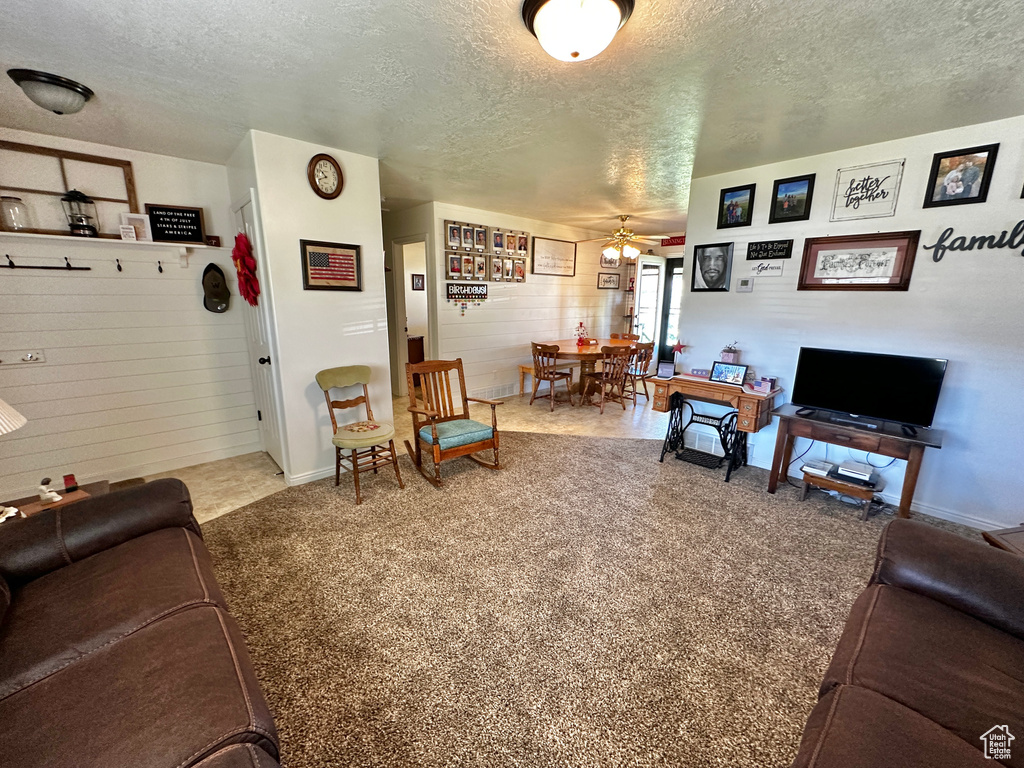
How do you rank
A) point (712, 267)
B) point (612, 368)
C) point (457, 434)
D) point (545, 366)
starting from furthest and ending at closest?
point (545, 366), point (612, 368), point (712, 267), point (457, 434)

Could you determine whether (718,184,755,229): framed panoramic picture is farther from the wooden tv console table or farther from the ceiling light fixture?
the ceiling light fixture

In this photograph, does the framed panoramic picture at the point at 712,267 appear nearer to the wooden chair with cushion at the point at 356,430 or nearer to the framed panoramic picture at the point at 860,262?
the framed panoramic picture at the point at 860,262

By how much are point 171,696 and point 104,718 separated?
0.39 ft

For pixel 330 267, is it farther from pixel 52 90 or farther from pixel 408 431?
pixel 408 431

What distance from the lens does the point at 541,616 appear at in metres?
1.85

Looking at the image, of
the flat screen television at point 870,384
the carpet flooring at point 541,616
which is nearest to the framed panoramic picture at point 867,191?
the flat screen television at point 870,384

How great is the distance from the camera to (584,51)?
4.84 ft

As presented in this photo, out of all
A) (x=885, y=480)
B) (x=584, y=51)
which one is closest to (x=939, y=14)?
(x=584, y=51)

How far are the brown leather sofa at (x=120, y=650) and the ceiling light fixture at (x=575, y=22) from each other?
222 cm

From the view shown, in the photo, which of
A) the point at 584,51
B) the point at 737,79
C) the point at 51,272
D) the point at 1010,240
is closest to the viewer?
the point at 584,51

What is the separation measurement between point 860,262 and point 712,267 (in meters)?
1.01

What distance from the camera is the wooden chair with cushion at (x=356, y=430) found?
2.84 metres

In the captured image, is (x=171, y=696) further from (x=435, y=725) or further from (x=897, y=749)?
(x=897, y=749)

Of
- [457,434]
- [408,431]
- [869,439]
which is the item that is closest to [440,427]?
[457,434]
